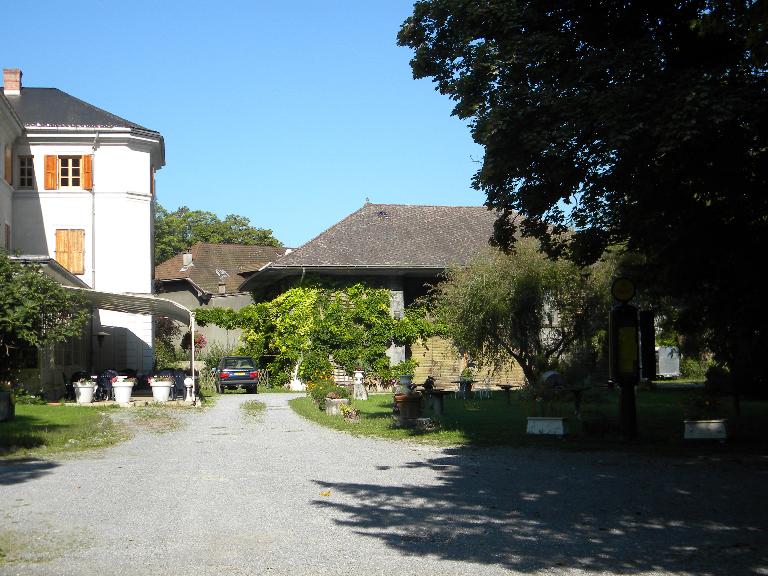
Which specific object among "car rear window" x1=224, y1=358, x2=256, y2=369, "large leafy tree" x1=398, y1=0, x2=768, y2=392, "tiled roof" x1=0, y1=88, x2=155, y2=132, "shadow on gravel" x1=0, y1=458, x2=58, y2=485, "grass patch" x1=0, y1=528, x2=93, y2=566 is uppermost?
"tiled roof" x1=0, y1=88, x2=155, y2=132

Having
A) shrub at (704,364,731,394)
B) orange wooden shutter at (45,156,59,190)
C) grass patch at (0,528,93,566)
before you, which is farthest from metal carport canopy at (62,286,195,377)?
grass patch at (0,528,93,566)

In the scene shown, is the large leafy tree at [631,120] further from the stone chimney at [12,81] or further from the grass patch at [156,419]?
the stone chimney at [12,81]

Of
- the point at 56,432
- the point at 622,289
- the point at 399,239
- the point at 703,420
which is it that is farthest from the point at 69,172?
the point at 703,420

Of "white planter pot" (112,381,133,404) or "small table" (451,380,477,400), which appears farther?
"small table" (451,380,477,400)

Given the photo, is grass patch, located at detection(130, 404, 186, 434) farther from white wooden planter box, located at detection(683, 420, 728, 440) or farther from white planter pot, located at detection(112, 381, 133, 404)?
white wooden planter box, located at detection(683, 420, 728, 440)

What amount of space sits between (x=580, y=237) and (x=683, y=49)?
3.93 metres

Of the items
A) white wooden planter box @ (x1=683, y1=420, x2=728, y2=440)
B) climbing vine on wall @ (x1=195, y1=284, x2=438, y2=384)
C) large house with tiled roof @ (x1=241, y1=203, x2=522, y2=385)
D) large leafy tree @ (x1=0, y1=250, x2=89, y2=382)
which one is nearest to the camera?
white wooden planter box @ (x1=683, y1=420, x2=728, y2=440)

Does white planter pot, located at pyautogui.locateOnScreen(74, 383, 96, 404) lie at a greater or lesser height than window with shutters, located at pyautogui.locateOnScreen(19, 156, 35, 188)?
lesser

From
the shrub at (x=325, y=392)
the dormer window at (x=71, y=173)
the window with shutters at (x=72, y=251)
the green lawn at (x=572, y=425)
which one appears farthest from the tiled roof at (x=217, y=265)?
the green lawn at (x=572, y=425)

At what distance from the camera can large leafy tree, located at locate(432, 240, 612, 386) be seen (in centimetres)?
2647

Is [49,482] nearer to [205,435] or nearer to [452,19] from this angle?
[205,435]

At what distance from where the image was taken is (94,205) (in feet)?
120

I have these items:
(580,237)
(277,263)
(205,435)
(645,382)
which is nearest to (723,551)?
(580,237)

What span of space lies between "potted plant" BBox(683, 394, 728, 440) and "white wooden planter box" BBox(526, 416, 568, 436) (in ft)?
6.38
